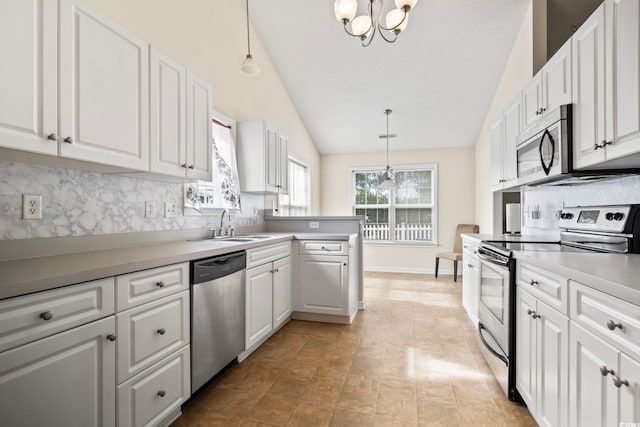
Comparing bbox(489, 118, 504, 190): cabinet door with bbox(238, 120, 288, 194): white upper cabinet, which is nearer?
bbox(489, 118, 504, 190): cabinet door

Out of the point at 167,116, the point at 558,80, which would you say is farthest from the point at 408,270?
the point at 167,116

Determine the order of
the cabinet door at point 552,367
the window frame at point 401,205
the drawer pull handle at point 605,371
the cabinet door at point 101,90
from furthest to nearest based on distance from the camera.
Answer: the window frame at point 401,205 < the cabinet door at point 101,90 < the cabinet door at point 552,367 < the drawer pull handle at point 605,371

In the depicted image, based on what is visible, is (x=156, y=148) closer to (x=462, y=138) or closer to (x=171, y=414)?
(x=171, y=414)

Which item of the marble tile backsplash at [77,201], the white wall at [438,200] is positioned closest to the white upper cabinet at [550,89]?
the marble tile backsplash at [77,201]

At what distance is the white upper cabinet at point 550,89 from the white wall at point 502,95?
906mm

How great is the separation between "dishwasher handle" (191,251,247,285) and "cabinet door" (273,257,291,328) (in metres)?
0.63

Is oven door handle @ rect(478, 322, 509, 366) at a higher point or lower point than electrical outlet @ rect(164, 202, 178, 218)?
lower

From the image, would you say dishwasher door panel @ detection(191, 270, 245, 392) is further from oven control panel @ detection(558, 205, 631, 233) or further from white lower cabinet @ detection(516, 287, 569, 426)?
oven control panel @ detection(558, 205, 631, 233)

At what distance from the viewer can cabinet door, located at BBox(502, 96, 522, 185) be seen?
268cm

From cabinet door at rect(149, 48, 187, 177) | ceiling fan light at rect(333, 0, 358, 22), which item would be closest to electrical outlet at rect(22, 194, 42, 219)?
cabinet door at rect(149, 48, 187, 177)

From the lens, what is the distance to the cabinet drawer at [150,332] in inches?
53.3

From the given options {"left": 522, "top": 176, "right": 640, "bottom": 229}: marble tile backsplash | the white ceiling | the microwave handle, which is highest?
the white ceiling

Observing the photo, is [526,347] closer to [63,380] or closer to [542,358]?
[542,358]

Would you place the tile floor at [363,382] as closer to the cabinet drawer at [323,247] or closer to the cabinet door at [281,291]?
the cabinet door at [281,291]
